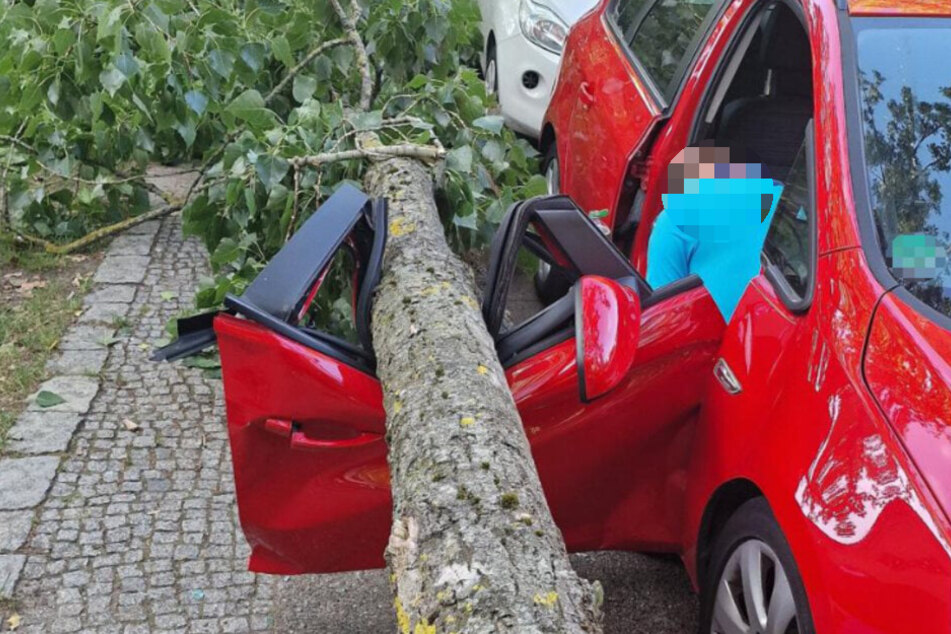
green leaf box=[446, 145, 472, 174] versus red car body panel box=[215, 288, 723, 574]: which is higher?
green leaf box=[446, 145, 472, 174]

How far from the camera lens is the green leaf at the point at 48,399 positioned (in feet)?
14.2

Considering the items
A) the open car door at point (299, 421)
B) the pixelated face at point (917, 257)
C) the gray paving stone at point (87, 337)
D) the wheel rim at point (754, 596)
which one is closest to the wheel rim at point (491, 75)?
the gray paving stone at point (87, 337)

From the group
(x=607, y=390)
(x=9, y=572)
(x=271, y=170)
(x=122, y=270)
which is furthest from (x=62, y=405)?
(x=607, y=390)

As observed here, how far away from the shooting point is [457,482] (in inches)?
88.0

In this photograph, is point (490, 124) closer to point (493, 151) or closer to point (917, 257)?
point (493, 151)

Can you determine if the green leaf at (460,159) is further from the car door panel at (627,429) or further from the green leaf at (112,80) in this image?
the car door panel at (627,429)

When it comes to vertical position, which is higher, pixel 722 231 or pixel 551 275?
pixel 722 231

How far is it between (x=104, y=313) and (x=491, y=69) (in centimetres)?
358

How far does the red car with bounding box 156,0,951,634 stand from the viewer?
221cm

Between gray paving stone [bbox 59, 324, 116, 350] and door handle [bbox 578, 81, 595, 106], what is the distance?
2.37 metres

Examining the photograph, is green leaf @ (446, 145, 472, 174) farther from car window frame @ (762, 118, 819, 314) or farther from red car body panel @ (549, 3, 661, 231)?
car window frame @ (762, 118, 819, 314)

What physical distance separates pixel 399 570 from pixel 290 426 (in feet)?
2.27

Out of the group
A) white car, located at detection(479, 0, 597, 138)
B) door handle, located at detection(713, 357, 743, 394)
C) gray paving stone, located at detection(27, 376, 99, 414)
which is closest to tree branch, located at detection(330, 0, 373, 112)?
white car, located at detection(479, 0, 597, 138)

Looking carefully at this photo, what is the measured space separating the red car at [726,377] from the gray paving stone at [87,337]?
2054 millimetres
